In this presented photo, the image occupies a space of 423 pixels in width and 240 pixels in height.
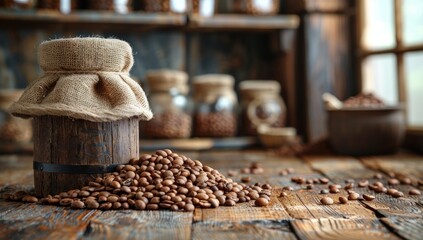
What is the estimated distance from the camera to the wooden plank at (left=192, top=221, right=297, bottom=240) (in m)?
0.97

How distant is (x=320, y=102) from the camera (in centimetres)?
268

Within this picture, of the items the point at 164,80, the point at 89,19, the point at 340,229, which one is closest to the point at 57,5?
the point at 89,19

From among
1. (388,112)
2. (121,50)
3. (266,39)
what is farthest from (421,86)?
A: (121,50)

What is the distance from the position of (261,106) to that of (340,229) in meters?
1.63

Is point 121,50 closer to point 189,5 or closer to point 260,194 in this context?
point 260,194

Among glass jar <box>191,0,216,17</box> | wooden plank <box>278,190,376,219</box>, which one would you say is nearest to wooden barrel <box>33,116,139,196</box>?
wooden plank <box>278,190,376,219</box>

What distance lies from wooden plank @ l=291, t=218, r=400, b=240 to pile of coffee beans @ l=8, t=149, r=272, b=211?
20 centimetres

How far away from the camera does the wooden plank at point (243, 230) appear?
969 mm

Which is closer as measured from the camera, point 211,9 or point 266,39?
point 211,9

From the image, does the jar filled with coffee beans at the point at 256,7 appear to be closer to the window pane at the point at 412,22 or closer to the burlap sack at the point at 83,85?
the window pane at the point at 412,22

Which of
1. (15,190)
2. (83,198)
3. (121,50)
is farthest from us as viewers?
(15,190)

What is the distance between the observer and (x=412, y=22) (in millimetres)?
2369

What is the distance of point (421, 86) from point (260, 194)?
1376mm

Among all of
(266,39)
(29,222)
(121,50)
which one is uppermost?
(266,39)
